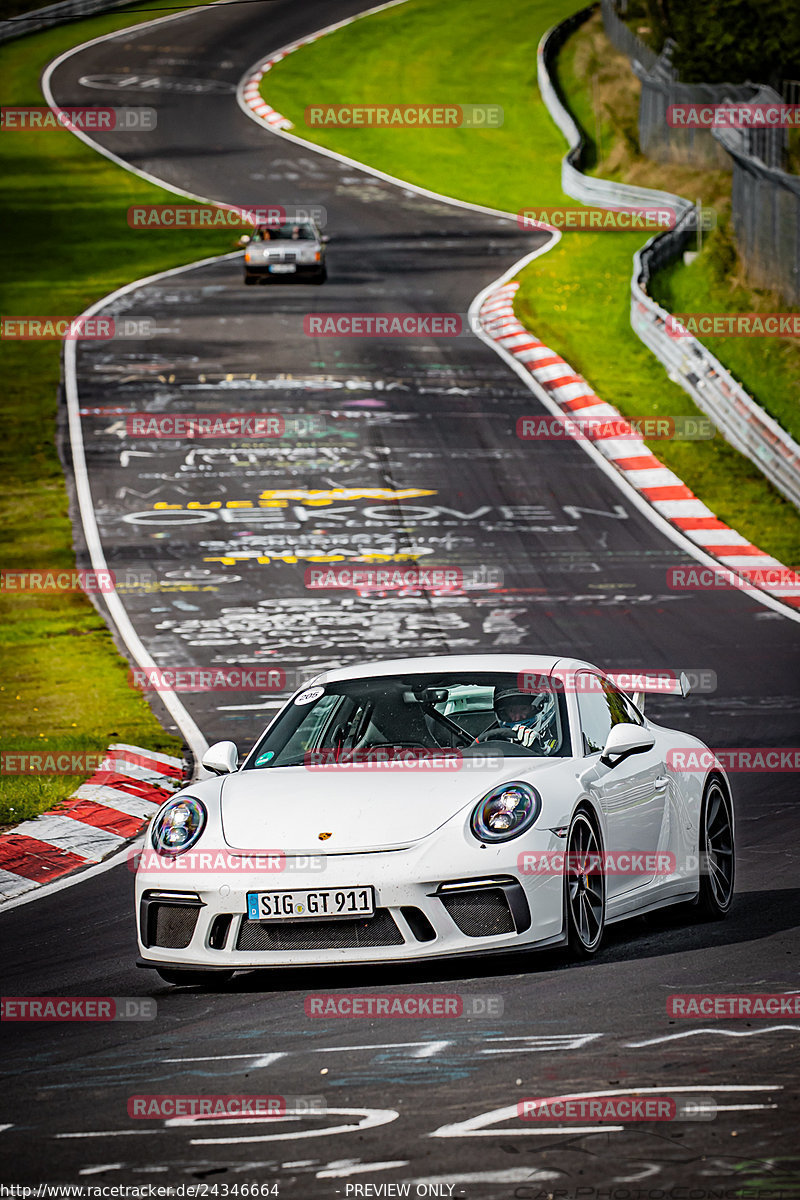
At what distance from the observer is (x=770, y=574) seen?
19922 mm

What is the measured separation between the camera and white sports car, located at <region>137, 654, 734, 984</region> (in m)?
7.24

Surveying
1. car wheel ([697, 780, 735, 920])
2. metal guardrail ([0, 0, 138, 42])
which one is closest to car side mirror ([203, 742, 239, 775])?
car wheel ([697, 780, 735, 920])

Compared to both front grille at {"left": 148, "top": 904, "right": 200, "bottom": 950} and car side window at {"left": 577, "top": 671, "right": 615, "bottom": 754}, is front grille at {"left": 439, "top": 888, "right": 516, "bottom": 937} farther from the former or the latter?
car side window at {"left": 577, "top": 671, "right": 615, "bottom": 754}

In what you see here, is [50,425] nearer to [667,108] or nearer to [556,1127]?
[556,1127]

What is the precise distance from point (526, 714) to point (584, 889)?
3.59 feet

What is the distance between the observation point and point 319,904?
7.21m

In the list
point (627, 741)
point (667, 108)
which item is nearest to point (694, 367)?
point (627, 741)

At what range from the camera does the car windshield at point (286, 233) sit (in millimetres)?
37625

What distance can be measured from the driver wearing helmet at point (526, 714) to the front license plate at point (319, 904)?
145cm

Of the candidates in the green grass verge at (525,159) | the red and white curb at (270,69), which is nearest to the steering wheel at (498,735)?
the green grass verge at (525,159)

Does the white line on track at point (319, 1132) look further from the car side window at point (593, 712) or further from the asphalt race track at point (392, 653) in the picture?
the car side window at point (593, 712)

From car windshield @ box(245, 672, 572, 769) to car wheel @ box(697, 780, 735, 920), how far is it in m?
1.02

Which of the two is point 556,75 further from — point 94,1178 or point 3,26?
point 94,1178

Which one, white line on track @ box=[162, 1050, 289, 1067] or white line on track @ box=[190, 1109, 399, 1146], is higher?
white line on track @ box=[190, 1109, 399, 1146]
